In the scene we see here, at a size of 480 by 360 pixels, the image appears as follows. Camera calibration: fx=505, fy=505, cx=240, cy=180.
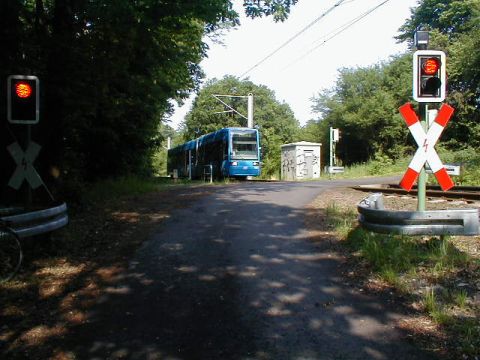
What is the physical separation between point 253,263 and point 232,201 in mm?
6037

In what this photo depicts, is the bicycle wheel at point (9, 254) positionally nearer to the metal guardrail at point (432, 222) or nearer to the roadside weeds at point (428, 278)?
the roadside weeds at point (428, 278)

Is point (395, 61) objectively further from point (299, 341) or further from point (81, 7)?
point (299, 341)

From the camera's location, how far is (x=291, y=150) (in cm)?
3244

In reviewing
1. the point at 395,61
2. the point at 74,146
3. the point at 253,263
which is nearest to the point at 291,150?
the point at 395,61

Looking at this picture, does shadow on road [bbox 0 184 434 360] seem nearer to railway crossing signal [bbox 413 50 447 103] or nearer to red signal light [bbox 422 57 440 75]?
railway crossing signal [bbox 413 50 447 103]

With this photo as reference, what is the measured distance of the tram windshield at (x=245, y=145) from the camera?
27142 mm

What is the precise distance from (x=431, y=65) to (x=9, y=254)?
591 cm

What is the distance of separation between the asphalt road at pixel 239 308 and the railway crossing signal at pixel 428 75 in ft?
8.03

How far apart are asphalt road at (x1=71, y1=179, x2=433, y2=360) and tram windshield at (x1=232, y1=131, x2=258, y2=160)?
18716 millimetres

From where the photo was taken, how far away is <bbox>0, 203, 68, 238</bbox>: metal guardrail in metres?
6.79

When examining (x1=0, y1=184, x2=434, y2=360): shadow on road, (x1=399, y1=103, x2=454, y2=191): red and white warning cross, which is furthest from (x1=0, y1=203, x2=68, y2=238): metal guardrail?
(x1=399, y1=103, x2=454, y2=191): red and white warning cross

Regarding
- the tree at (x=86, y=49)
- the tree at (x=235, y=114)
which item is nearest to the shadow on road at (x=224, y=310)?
the tree at (x=86, y=49)

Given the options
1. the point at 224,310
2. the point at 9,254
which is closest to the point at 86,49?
the point at 9,254

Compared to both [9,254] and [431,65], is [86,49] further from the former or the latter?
[431,65]
